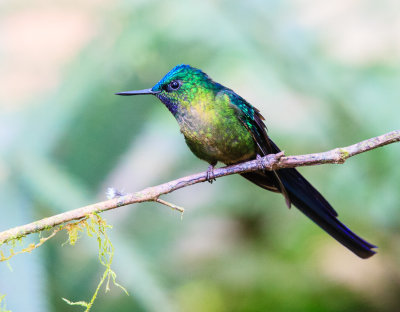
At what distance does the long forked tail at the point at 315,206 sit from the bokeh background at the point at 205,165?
0.74 metres

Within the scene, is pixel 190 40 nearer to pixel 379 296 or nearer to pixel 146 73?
pixel 146 73

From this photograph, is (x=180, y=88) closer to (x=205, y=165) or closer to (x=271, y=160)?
(x=271, y=160)

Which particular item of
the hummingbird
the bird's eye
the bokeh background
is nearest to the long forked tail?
the hummingbird

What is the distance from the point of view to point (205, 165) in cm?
A: 306

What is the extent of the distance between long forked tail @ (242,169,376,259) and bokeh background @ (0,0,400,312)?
74cm

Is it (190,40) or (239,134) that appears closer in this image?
(239,134)

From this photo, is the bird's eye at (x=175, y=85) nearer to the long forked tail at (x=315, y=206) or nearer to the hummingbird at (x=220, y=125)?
the hummingbird at (x=220, y=125)

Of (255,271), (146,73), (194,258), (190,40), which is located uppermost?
(190,40)

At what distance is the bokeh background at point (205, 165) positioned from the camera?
2426 millimetres

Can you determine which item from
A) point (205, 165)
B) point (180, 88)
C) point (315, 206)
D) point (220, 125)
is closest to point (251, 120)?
point (220, 125)

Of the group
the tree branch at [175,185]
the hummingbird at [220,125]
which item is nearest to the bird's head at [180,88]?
the hummingbird at [220,125]

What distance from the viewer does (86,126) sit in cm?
260

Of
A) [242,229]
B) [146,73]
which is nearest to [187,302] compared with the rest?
[242,229]

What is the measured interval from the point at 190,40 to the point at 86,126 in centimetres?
73
